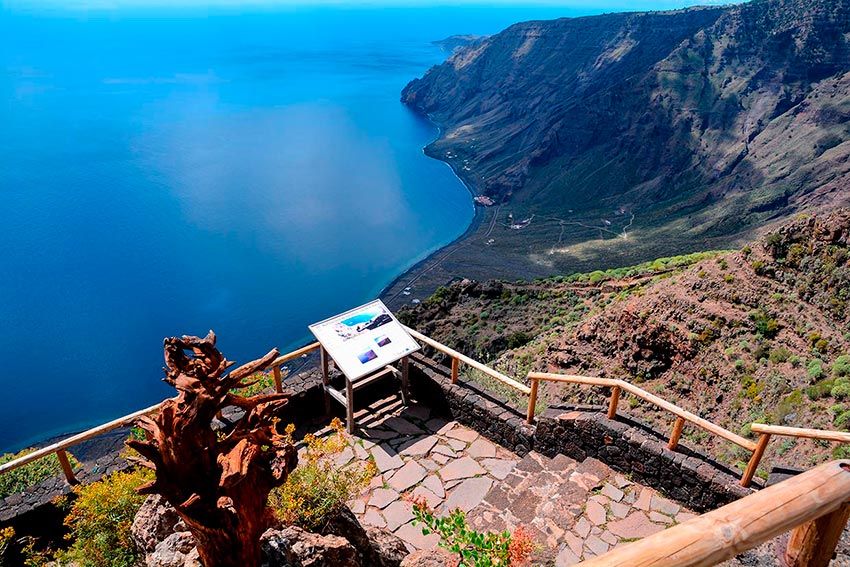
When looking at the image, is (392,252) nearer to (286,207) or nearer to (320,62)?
(286,207)

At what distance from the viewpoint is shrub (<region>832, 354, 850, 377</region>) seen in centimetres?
1149

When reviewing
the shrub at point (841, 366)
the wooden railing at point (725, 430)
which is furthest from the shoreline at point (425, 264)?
the wooden railing at point (725, 430)

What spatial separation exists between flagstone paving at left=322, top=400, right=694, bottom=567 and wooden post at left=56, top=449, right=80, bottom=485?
3.27 meters

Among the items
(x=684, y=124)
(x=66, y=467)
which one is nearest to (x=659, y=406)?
(x=66, y=467)

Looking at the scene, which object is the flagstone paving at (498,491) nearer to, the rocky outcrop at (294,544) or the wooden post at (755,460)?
the wooden post at (755,460)

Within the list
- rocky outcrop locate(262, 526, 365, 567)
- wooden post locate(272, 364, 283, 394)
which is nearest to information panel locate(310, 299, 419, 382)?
wooden post locate(272, 364, 283, 394)

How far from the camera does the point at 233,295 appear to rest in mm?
50188

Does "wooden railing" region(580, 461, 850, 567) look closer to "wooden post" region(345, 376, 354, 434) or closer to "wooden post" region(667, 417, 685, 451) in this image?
"wooden post" region(667, 417, 685, 451)

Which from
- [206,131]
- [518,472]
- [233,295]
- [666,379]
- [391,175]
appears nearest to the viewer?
[518,472]

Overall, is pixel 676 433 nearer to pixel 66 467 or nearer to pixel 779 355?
pixel 66 467

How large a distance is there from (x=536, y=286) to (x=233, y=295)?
29154 mm

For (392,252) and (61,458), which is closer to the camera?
(61,458)

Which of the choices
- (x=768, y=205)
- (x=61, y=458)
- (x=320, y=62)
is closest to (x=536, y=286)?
(x=61, y=458)

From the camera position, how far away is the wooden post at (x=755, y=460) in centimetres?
574
